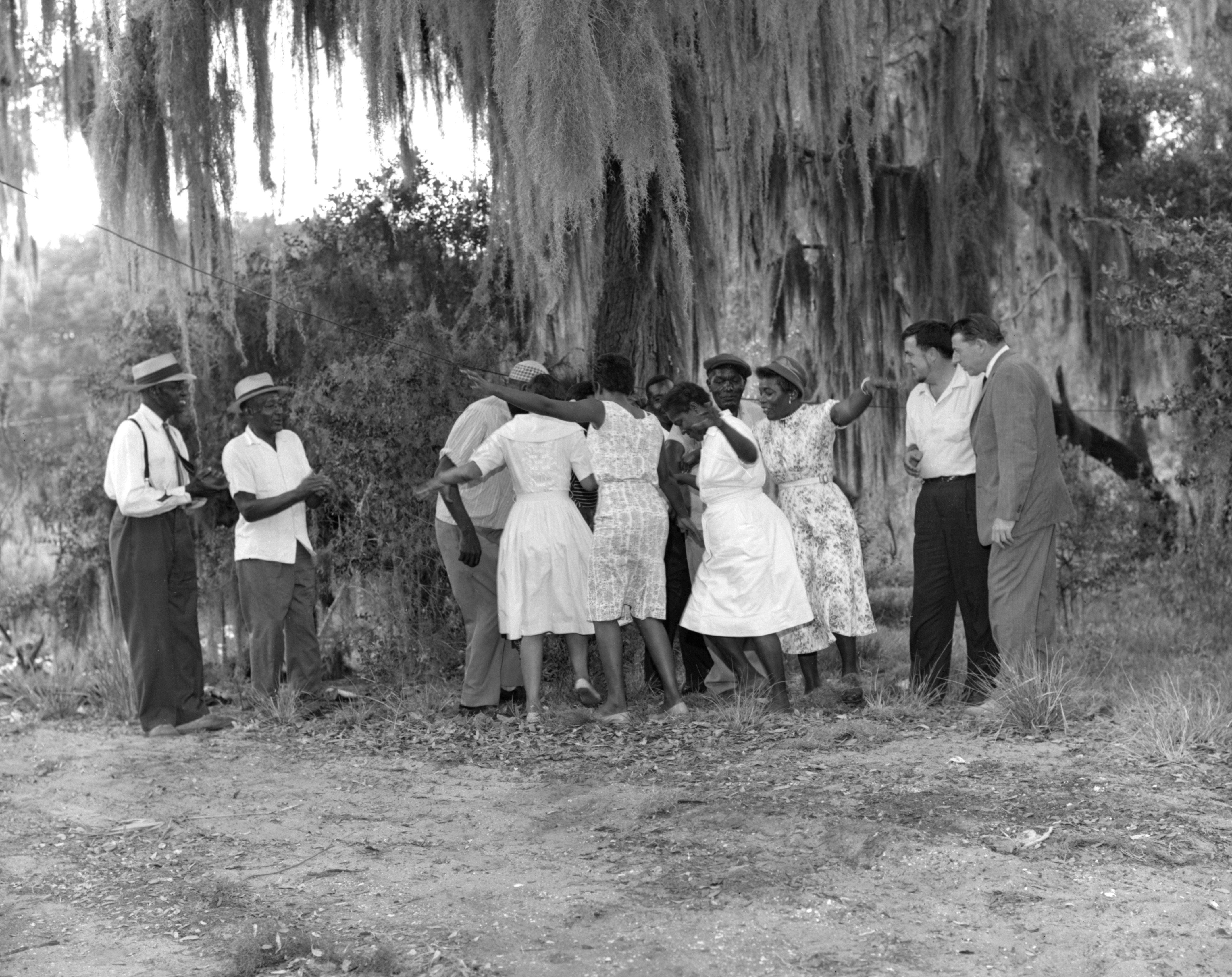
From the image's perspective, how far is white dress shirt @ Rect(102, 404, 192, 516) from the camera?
23.7 ft

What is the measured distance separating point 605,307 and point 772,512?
198cm

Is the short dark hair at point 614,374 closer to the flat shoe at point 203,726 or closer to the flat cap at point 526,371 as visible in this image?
the flat cap at point 526,371

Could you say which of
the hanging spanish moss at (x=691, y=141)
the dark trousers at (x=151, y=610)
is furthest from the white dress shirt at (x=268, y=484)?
the hanging spanish moss at (x=691, y=141)

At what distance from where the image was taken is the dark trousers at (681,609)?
308 inches

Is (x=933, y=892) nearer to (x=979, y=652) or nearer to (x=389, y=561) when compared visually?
(x=979, y=652)

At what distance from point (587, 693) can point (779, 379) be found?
65.5 inches

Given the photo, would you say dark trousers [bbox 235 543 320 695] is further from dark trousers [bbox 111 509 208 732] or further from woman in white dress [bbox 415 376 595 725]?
woman in white dress [bbox 415 376 595 725]

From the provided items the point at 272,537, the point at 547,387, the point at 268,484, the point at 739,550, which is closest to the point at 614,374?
the point at 547,387

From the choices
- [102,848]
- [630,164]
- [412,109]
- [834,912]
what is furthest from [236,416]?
[834,912]

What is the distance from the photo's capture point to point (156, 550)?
292 inches

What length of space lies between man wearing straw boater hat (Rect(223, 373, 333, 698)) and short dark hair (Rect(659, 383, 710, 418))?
192 cm

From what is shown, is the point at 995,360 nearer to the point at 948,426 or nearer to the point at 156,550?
the point at 948,426

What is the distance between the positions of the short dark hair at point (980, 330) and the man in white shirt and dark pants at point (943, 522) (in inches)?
5.9

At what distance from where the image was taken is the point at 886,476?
11.6 metres
